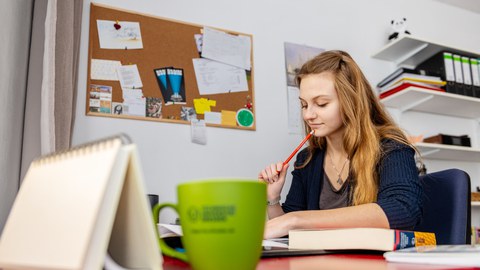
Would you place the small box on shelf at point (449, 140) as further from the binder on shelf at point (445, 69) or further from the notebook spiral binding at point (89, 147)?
the notebook spiral binding at point (89, 147)

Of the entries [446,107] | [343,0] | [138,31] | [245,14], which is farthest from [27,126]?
[446,107]

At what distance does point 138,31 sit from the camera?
7.37ft

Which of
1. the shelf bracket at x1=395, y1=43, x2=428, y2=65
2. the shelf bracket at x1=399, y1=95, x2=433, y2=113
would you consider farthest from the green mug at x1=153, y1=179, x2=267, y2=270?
the shelf bracket at x1=395, y1=43, x2=428, y2=65

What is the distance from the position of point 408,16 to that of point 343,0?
547mm

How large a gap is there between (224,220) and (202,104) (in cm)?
198

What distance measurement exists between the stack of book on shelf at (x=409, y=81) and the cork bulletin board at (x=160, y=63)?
911 millimetres

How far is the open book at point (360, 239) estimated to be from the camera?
2.15ft

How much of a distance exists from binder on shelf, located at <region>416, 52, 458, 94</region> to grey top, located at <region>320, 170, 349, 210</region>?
1.62 metres

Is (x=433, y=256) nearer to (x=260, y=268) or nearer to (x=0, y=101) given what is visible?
(x=260, y=268)

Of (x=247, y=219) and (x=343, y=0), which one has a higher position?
(x=343, y=0)

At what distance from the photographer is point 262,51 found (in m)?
2.55

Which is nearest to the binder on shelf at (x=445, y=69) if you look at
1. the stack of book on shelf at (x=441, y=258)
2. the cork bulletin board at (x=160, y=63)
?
the cork bulletin board at (x=160, y=63)

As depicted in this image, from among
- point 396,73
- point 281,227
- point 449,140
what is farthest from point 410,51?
point 281,227

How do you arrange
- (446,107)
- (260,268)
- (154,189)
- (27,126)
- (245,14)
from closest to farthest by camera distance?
(260,268), (27,126), (154,189), (245,14), (446,107)
